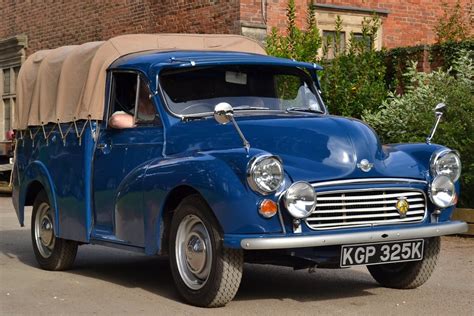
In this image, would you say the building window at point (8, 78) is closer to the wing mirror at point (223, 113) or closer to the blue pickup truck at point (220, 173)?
the blue pickup truck at point (220, 173)

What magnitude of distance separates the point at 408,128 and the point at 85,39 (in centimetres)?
1215

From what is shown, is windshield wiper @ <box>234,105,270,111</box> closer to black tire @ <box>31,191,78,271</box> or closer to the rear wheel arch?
black tire @ <box>31,191,78,271</box>

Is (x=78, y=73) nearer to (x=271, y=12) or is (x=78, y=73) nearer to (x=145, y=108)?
(x=145, y=108)

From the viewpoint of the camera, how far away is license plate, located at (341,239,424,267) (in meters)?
6.93

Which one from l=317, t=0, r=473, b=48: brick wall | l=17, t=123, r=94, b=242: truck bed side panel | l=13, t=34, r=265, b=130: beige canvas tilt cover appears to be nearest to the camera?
l=17, t=123, r=94, b=242: truck bed side panel

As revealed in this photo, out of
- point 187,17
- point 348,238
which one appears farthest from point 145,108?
point 187,17

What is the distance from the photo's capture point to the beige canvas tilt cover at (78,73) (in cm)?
883

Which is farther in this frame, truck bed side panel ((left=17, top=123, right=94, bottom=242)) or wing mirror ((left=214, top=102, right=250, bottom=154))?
truck bed side panel ((left=17, top=123, right=94, bottom=242))

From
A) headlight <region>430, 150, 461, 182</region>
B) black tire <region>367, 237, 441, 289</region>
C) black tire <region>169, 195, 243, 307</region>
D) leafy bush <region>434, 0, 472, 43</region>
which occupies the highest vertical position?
leafy bush <region>434, 0, 472, 43</region>

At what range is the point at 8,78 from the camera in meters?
29.1

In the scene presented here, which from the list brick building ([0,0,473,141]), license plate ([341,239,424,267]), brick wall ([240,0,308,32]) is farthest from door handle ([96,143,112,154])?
brick wall ([240,0,308,32])

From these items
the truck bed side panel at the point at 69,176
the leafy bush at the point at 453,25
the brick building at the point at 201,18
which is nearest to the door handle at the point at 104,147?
the truck bed side panel at the point at 69,176

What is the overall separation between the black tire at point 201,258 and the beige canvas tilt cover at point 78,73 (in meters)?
1.90

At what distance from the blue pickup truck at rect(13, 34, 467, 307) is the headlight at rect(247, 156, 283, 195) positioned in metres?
0.01
